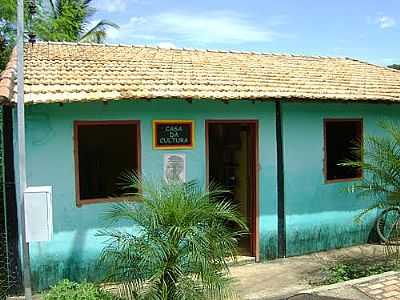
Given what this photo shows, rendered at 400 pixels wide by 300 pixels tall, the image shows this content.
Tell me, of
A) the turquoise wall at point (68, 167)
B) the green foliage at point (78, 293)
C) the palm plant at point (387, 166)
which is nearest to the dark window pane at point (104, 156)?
the turquoise wall at point (68, 167)

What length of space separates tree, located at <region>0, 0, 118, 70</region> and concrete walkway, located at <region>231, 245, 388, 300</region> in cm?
1074

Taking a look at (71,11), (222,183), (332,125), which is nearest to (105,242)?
(222,183)

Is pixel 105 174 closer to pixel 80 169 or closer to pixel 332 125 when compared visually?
pixel 80 169

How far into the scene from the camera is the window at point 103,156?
7.09 meters

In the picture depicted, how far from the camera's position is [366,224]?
9.44 m

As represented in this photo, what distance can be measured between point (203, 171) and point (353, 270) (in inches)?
112

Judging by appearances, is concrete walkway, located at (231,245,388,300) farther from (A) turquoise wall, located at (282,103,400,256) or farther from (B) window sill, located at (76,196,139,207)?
(B) window sill, located at (76,196,139,207)

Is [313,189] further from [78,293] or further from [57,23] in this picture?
[57,23]

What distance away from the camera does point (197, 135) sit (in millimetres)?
7746

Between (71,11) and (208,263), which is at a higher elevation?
(71,11)

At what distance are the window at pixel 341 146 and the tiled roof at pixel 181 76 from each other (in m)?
0.69

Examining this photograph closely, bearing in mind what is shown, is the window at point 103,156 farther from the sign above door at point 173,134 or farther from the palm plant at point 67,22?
the palm plant at point 67,22

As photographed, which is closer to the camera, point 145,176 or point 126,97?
point 126,97

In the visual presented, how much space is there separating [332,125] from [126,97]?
169 inches
